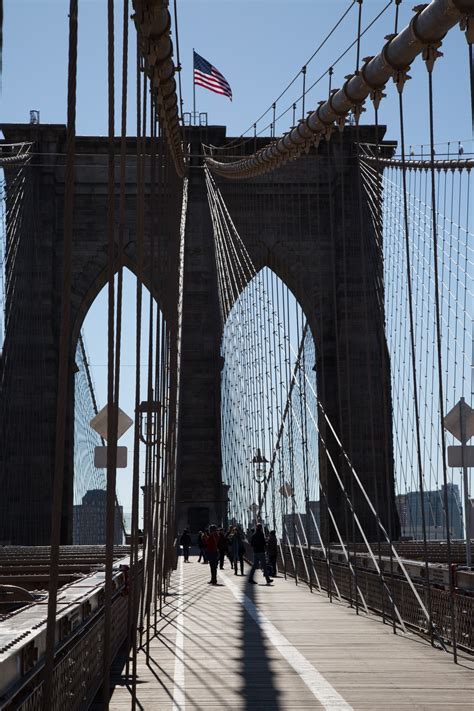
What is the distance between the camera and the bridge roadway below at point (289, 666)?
208 inches

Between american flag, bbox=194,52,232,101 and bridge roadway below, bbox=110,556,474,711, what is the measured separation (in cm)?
1672

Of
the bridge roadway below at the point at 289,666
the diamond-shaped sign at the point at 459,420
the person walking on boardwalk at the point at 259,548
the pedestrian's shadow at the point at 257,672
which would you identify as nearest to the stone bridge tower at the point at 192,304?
the person walking on boardwalk at the point at 259,548

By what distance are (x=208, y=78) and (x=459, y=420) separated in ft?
58.8

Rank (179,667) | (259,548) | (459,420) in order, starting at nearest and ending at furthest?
1. (179,667)
2. (459,420)
3. (259,548)

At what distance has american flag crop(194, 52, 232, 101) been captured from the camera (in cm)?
2541

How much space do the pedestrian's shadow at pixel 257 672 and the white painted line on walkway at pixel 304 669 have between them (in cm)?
8

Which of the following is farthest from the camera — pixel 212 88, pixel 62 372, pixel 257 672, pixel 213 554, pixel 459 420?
pixel 212 88

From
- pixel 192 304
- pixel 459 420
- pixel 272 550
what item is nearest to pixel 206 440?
pixel 192 304

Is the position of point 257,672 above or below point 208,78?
below

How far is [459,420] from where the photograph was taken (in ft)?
29.4

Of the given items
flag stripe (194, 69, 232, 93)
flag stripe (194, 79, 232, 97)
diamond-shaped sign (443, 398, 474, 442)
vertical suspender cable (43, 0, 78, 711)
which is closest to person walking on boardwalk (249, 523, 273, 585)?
diamond-shaped sign (443, 398, 474, 442)

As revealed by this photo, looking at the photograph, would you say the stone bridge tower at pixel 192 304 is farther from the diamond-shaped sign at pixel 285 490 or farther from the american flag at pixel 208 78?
the diamond-shaped sign at pixel 285 490

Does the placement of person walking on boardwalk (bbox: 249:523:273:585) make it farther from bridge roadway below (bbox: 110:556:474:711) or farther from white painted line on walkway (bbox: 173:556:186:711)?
bridge roadway below (bbox: 110:556:474:711)

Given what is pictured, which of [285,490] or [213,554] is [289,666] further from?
[285,490]
